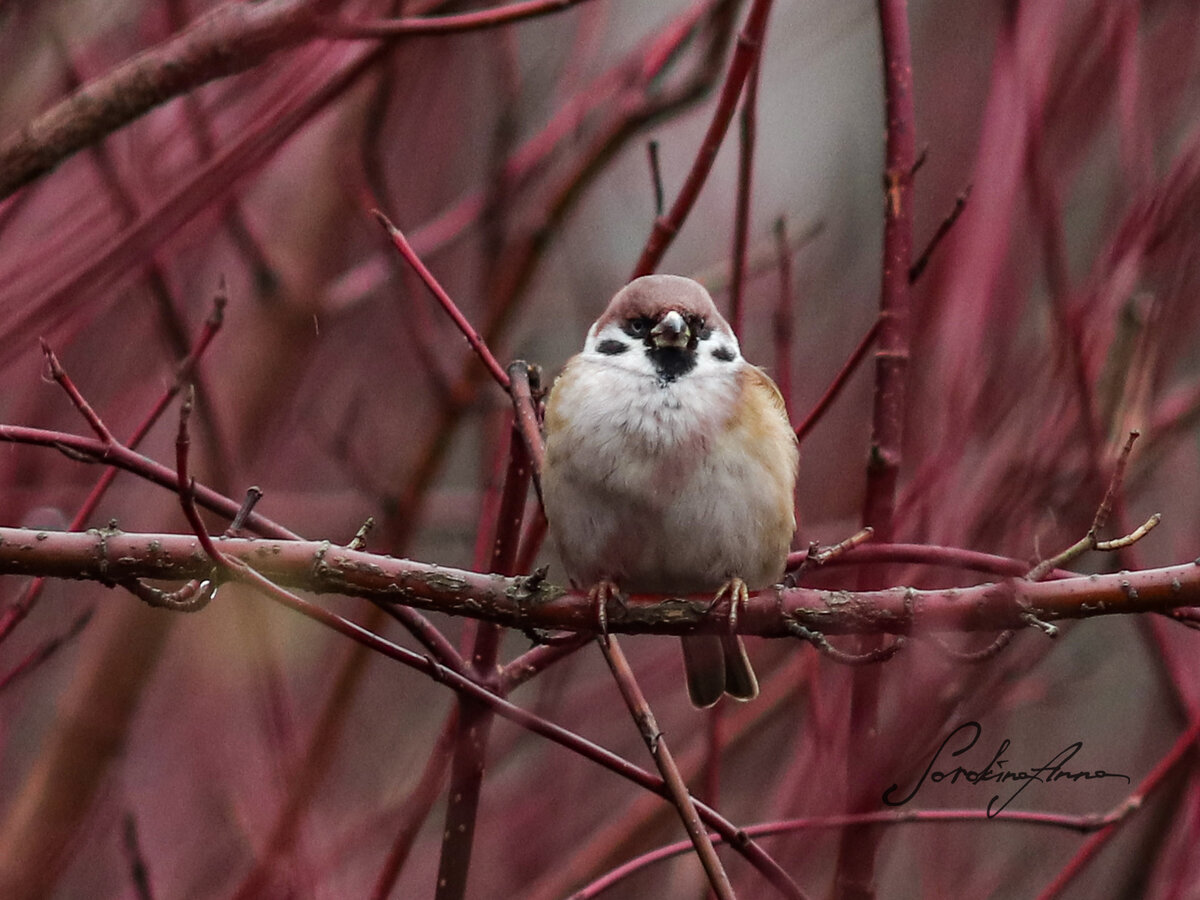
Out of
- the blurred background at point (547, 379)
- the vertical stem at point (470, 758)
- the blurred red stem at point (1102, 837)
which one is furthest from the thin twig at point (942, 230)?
the blurred red stem at point (1102, 837)

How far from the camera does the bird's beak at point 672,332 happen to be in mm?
3102

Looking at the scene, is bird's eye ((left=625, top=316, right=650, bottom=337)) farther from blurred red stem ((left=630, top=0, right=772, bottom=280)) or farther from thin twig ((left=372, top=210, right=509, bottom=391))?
thin twig ((left=372, top=210, right=509, bottom=391))

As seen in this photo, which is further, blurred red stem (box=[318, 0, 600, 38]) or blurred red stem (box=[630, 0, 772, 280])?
blurred red stem (box=[630, 0, 772, 280])

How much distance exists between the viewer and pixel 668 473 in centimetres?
295

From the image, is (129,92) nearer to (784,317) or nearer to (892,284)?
(784,317)

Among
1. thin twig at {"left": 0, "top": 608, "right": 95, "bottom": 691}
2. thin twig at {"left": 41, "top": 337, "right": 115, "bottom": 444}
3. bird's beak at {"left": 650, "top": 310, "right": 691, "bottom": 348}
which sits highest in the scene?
bird's beak at {"left": 650, "top": 310, "right": 691, "bottom": 348}

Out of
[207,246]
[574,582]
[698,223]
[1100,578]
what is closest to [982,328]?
[1100,578]

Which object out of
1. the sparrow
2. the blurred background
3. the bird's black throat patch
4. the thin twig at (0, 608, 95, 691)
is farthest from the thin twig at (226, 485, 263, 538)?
the bird's black throat patch

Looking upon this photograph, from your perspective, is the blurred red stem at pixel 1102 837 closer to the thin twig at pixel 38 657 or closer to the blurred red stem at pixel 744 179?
the blurred red stem at pixel 744 179

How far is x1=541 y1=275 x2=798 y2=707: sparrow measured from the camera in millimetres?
2938

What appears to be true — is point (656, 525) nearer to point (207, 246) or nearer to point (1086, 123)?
point (1086, 123)

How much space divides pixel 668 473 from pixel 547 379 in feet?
4.06

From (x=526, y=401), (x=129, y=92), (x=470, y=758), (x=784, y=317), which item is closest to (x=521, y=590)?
(x=470, y=758)

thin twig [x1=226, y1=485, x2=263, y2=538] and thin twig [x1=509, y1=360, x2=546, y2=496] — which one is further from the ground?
thin twig [x1=509, y1=360, x2=546, y2=496]
